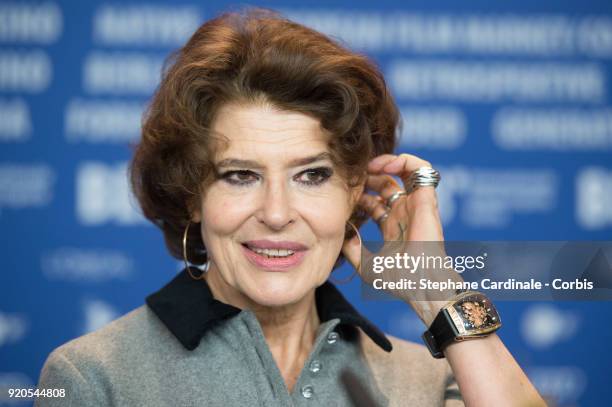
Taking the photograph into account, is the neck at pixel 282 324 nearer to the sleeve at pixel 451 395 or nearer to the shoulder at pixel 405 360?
the shoulder at pixel 405 360

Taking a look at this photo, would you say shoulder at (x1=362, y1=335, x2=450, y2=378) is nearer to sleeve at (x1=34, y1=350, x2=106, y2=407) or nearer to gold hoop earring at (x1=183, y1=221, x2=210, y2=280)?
gold hoop earring at (x1=183, y1=221, x2=210, y2=280)

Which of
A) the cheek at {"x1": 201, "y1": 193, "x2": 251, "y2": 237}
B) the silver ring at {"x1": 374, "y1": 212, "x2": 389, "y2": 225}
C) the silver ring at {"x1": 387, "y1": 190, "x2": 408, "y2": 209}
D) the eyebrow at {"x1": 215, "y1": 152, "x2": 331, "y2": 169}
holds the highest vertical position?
the eyebrow at {"x1": 215, "y1": 152, "x2": 331, "y2": 169}

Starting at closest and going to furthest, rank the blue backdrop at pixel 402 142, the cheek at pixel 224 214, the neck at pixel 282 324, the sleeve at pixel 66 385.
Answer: the sleeve at pixel 66 385 → the cheek at pixel 224 214 → the neck at pixel 282 324 → the blue backdrop at pixel 402 142

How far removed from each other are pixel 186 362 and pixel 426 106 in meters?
1.58

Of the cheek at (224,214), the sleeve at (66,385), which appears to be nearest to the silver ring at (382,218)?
the cheek at (224,214)

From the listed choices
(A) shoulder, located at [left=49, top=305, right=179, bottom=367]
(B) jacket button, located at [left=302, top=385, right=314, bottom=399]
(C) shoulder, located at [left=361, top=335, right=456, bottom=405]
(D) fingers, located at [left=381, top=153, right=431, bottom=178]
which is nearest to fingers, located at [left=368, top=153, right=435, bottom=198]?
(D) fingers, located at [left=381, top=153, right=431, bottom=178]

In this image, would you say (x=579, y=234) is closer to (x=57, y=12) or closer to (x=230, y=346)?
(x=230, y=346)

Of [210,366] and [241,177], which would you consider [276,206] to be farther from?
[210,366]

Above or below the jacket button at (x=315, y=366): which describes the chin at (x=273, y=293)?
above

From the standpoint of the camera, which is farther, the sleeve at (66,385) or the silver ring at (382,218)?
the silver ring at (382,218)

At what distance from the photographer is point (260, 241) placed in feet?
5.83

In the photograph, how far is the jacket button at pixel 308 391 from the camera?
5.87 feet

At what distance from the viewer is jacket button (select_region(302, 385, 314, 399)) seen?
179 centimetres

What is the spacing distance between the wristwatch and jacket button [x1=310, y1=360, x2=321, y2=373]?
0.25 metres
